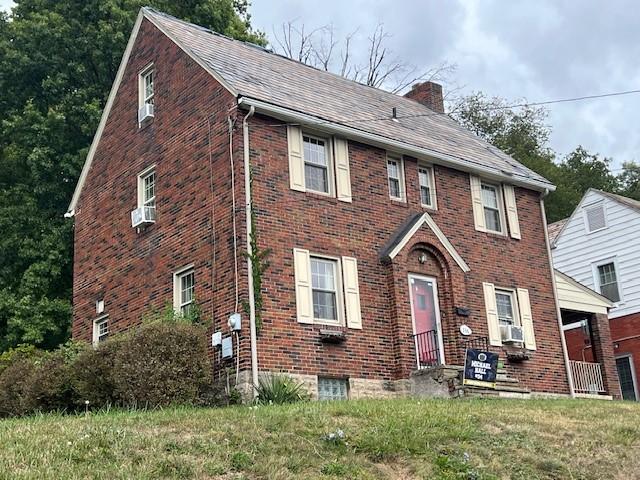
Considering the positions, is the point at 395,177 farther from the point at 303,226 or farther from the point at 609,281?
the point at 609,281

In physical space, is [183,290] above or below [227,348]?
above

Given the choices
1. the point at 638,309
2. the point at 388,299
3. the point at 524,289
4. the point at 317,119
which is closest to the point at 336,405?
the point at 388,299

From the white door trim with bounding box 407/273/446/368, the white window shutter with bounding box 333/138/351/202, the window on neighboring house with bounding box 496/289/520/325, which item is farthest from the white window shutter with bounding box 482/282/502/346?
the white window shutter with bounding box 333/138/351/202

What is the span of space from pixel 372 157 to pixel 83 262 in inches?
302

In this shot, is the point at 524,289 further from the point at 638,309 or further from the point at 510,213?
the point at 638,309

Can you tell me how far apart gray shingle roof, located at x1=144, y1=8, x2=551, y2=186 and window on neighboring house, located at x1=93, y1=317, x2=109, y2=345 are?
642cm

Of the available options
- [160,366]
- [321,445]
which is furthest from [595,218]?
[321,445]

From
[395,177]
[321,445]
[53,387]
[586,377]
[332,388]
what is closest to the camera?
[321,445]

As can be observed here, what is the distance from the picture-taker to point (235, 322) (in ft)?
52.8

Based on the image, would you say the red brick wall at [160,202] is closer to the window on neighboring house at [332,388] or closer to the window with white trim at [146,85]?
the window with white trim at [146,85]

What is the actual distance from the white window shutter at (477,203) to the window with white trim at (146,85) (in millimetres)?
7935

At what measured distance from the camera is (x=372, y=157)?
1955cm

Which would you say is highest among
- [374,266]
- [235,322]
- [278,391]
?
[374,266]

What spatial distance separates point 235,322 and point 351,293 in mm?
2800
